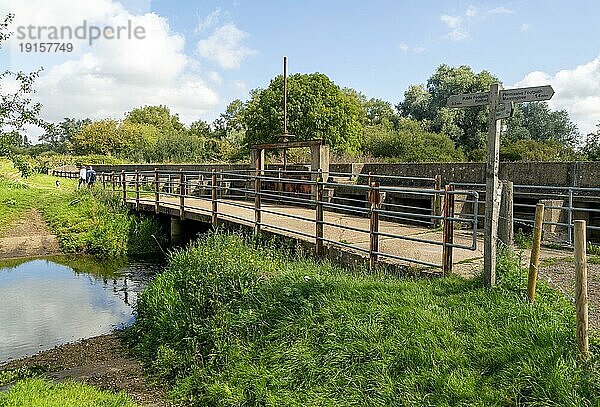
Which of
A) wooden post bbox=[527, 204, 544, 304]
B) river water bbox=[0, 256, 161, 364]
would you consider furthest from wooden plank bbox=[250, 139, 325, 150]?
wooden post bbox=[527, 204, 544, 304]

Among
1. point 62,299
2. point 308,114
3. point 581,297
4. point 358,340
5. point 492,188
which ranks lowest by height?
point 62,299

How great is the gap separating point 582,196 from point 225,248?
694 centimetres

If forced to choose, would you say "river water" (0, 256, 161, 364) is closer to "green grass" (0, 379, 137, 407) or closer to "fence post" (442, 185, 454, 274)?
"green grass" (0, 379, 137, 407)

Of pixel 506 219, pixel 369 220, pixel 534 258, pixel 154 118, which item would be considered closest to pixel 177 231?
pixel 369 220

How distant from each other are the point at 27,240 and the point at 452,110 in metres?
26.5

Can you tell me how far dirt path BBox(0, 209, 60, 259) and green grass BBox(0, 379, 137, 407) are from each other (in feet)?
31.1

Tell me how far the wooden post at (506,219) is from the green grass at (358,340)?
82cm

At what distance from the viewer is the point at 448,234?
6434 millimetres

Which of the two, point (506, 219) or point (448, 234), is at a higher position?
point (506, 219)

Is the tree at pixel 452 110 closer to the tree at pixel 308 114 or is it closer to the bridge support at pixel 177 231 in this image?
the tree at pixel 308 114

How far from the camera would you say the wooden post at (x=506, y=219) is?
673 centimetres

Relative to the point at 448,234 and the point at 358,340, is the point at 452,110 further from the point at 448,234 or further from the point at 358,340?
the point at 358,340

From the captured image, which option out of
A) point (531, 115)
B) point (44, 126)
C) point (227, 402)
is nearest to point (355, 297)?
point (227, 402)

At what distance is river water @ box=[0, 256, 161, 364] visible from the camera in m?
8.16
